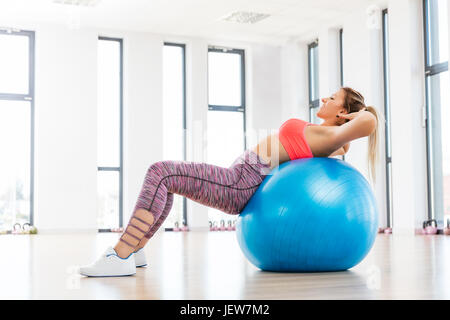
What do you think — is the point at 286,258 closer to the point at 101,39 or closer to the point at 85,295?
the point at 85,295

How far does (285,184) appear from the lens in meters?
2.39

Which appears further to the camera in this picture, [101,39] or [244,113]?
[244,113]

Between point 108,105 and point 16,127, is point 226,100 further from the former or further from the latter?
point 16,127

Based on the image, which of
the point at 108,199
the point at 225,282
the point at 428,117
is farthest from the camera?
the point at 108,199

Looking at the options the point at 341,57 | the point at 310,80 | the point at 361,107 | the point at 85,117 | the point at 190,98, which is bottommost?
the point at 361,107

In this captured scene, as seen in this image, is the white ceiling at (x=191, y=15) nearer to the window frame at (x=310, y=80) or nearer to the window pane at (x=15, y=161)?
the window frame at (x=310, y=80)

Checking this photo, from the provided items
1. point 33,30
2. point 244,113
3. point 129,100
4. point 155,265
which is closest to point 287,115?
point 244,113

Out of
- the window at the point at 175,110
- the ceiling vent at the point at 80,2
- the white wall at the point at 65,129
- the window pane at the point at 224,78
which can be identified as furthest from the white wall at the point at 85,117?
the ceiling vent at the point at 80,2

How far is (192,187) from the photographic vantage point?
242 centimetres

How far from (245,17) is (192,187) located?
18.6 ft

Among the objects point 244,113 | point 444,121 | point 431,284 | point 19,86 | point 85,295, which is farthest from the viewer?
point 244,113

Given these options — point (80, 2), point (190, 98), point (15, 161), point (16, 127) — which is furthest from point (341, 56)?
point (15, 161)

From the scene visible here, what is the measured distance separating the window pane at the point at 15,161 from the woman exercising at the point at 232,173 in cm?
564

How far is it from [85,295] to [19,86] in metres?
6.68
